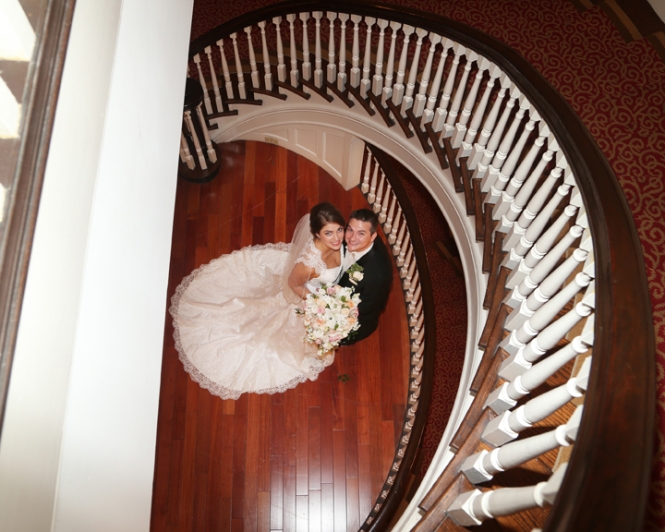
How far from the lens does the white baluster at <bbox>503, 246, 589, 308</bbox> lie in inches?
87.6

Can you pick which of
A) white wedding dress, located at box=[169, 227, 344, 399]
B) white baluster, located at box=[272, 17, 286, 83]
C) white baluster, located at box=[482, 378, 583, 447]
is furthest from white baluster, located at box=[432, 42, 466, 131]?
white baluster, located at box=[482, 378, 583, 447]

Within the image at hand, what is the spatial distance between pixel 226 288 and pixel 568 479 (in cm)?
437

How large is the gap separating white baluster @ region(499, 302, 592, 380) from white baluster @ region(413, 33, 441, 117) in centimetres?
229

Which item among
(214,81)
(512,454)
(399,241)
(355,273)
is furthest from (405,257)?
(512,454)

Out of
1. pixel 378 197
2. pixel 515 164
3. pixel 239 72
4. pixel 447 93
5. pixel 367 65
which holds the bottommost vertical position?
pixel 515 164

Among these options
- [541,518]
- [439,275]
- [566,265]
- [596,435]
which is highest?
[439,275]

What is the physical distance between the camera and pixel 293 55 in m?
4.83

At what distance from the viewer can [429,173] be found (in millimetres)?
4453

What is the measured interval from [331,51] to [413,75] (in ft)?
2.93

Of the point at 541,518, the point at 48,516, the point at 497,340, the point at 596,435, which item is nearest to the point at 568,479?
the point at 596,435

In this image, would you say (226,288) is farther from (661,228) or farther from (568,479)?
(568,479)

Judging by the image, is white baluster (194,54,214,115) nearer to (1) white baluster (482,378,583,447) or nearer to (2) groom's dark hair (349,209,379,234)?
(2) groom's dark hair (349,209,379,234)

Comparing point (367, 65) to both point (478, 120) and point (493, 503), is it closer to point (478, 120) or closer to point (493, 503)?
point (478, 120)

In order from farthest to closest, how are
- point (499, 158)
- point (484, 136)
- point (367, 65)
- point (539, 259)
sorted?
point (367, 65) → point (484, 136) → point (499, 158) → point (539, 259)
